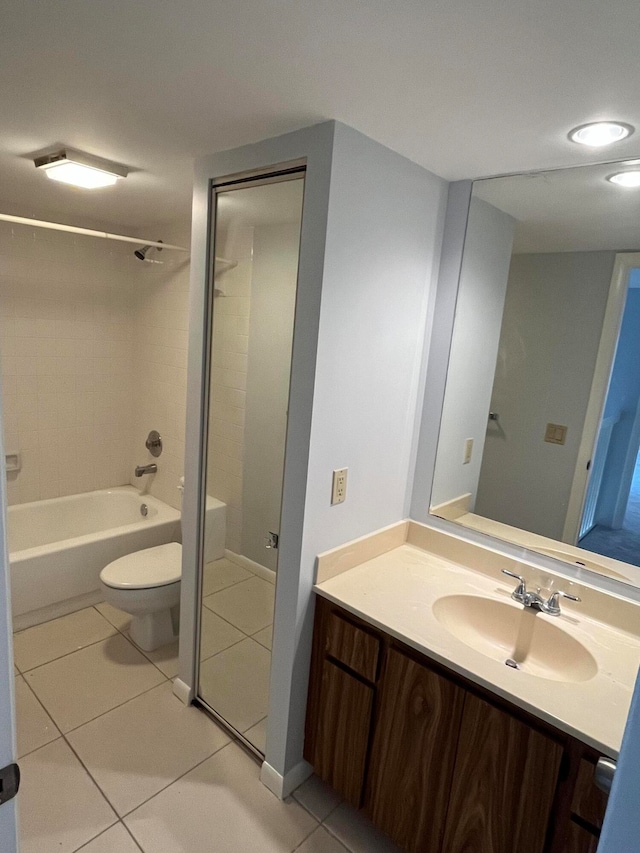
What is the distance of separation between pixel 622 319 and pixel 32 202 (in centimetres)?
306

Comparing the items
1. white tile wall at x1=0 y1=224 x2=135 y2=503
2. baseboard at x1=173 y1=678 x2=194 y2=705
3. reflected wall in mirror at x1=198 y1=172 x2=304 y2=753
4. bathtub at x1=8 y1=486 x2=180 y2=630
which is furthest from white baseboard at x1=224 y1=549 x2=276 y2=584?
white tile wall at x1=0 y1=224 x2=135 y2=503

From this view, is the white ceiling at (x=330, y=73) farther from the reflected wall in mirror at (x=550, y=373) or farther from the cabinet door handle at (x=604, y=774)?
the cabinet door handle at (x=604, y=774)

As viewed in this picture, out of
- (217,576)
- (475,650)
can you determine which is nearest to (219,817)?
(217,576)

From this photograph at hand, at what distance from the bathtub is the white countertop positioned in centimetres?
173

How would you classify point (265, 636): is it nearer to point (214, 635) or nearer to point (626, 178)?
point (214, 635)

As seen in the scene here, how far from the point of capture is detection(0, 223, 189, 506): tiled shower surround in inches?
121

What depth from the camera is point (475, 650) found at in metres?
1.46

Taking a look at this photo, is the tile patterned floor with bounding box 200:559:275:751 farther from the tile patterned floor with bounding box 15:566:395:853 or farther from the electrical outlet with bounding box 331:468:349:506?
the electrical outlet with bounding box 331:468:349:506

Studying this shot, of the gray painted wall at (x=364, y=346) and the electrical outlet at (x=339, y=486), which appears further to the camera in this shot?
the electrical outlet at (x=339, y=486)

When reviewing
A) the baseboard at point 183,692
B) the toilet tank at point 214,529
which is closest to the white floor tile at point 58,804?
the baseboard at point 183,692

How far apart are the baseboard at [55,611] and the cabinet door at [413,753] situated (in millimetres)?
1937

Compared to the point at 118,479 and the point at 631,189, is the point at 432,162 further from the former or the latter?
the point at 118,479

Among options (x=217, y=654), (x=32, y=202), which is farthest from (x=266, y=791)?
(x=32, y=202)

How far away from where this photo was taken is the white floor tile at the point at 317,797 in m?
1.81
